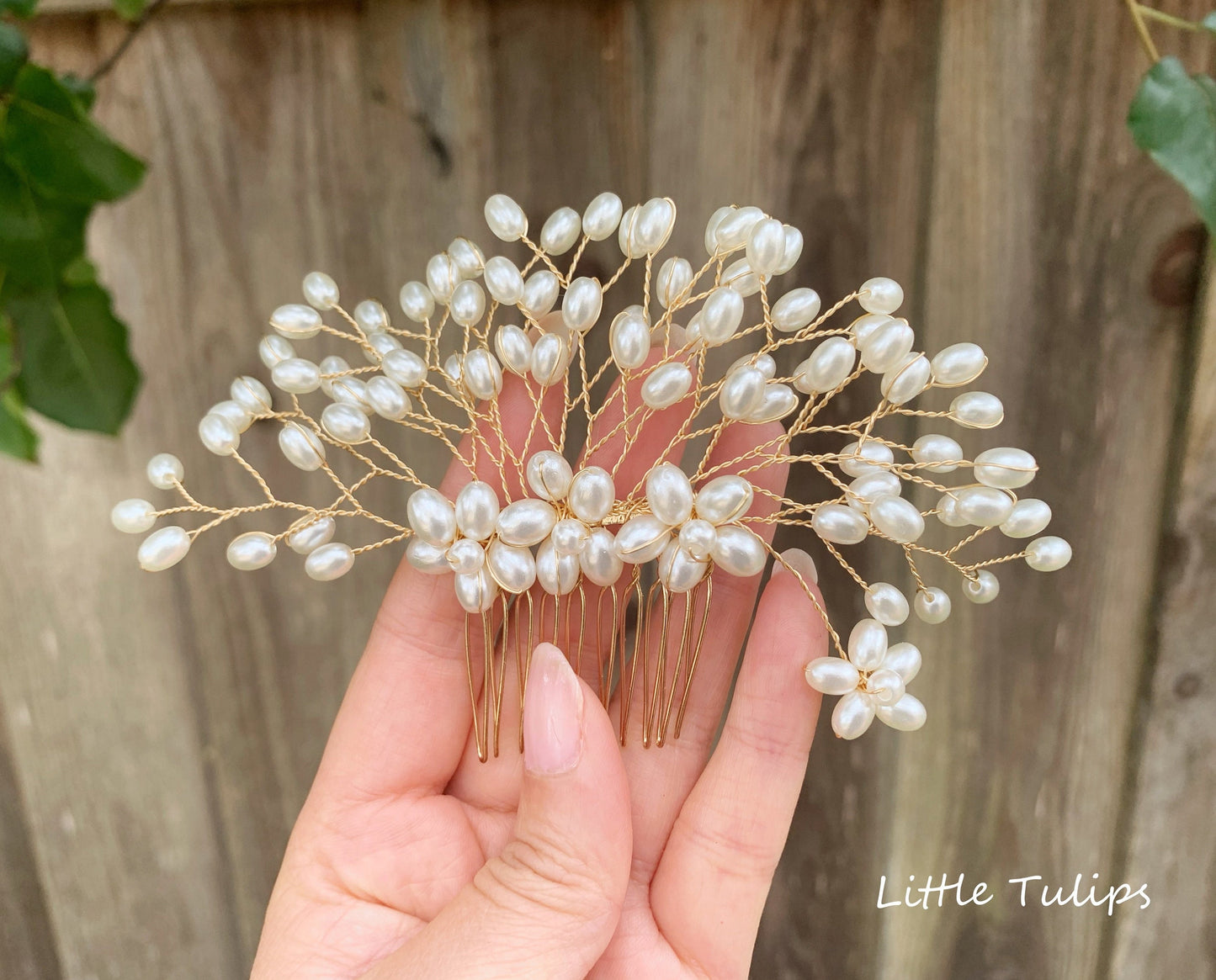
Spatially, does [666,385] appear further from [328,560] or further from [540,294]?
[328,560]

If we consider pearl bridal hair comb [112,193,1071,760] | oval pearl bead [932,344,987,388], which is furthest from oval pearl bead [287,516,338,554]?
oval pearl bead [932,344,987,388]

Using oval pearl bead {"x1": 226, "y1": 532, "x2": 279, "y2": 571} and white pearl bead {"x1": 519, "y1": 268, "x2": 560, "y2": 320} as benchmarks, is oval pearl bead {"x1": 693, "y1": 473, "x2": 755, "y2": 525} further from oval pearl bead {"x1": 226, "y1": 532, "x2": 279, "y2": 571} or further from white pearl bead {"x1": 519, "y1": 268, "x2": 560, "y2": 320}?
oval pearl bead {"x1": 226, "y1": 532, "x2": 279, "y2": 571}

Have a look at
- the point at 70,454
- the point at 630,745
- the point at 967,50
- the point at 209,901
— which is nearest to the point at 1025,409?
the point at 967,50

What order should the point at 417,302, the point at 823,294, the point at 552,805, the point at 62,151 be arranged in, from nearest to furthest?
1. the point at 62,151
2. the point at 552,805
3. the point at 417,302
4. the point at 823,294

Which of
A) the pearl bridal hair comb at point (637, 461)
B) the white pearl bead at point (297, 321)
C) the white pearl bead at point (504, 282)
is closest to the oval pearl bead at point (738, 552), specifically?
the pearl bridal hair comb at point (637, 461)

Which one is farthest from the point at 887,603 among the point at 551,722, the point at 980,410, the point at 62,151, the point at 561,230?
the point at 62,151

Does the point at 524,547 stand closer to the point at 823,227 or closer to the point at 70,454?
the point at 823,227
